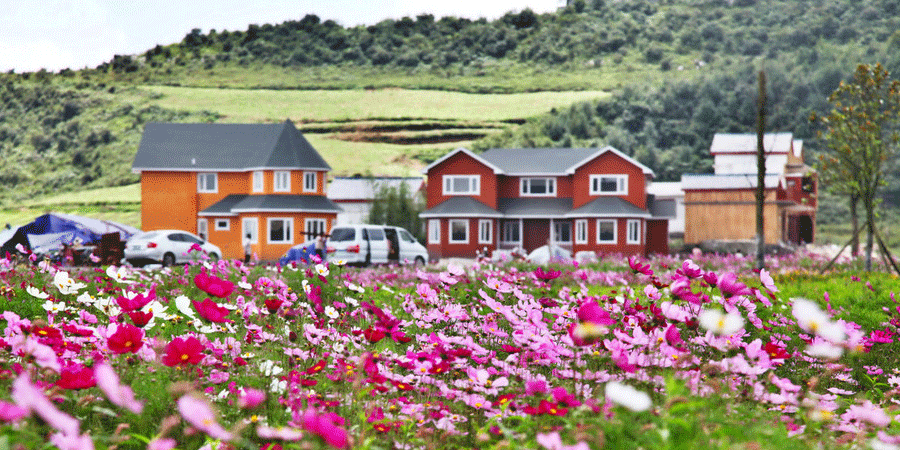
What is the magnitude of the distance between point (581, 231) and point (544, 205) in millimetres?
2577

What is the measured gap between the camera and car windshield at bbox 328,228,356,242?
1160 inches

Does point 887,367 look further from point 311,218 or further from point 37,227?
point 311,218

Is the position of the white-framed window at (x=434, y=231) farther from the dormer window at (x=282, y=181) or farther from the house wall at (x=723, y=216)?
the house wall at (x=723, y=216)

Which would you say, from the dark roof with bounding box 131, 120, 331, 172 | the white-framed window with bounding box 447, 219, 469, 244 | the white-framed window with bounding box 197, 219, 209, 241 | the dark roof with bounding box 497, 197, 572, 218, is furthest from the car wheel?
the dark roof with bounding box 497, 197, 572, 218

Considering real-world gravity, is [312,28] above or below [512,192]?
above

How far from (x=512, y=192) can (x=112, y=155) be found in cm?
7668

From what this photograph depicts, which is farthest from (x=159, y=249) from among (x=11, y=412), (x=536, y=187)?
(x=11, y=412)

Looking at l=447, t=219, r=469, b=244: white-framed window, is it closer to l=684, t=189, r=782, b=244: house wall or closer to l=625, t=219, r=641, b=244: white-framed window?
l=625, t=219, r=641, b=244: white-framed window

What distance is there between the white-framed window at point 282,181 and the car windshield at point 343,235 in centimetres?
1886

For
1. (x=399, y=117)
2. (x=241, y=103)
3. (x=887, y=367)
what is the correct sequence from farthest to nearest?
(x=241, y=103)
(x=399, y=117)
(x=887, y=367)

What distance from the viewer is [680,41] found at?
484ft

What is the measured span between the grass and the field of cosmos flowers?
106354 millimetres

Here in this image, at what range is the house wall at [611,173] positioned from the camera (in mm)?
45156

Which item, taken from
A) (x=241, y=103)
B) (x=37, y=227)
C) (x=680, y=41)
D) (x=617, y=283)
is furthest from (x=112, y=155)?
(x=617, y=283)
